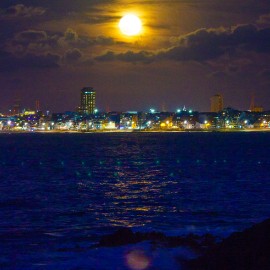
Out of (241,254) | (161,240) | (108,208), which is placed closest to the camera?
(241,254)

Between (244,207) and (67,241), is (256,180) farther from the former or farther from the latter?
(67,241)

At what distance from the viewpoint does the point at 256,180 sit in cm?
4800

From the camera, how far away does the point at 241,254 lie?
1560cm

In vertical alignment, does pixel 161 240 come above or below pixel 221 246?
below

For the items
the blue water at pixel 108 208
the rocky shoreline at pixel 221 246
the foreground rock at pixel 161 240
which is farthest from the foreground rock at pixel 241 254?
the blue water at pixel 108 208

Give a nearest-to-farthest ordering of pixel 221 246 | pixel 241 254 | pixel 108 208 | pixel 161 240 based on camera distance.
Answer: pixel 241 254 < pixel 221 246 < pixel 161 240 < pixel 108 208

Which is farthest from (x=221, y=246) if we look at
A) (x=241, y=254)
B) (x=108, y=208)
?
(x=108, y=208)

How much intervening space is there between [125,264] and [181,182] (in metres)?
30.3

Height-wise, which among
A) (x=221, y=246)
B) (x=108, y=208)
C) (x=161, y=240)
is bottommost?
(x=108, y=208)

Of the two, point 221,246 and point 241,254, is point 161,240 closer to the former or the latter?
point 221,246

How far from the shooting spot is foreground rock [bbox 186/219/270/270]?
15023 millimetres

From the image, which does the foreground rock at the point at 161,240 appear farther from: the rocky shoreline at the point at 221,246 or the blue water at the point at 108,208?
the blue water at the point at 108,208

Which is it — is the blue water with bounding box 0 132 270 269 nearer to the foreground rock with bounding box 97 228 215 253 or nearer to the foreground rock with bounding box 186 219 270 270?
the foreground rock with bounding box 97 228 215 253

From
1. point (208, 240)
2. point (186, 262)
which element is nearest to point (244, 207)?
point (208, 240)
